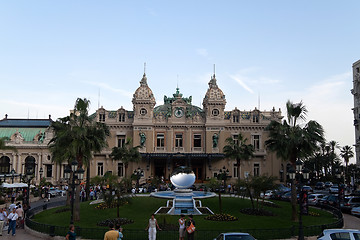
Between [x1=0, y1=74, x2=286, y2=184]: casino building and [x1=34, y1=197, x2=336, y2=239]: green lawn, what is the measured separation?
27.8m

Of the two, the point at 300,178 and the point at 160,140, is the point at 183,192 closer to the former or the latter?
the point at 300,178

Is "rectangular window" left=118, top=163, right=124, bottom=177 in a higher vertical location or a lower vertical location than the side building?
lower

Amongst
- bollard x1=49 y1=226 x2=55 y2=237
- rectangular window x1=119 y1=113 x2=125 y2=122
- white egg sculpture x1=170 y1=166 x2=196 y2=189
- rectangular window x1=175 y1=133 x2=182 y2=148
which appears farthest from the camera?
rectangular window x1=119 y1=113 x2=125 y2=122

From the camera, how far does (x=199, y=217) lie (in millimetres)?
27547

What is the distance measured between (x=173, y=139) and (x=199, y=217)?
37211mm

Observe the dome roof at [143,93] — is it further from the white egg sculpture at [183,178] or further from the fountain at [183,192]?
the white egg sculpture at [183,178]

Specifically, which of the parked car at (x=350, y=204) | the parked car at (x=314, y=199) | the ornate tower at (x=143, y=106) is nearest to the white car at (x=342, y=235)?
the parked car at (x=350, y=204)

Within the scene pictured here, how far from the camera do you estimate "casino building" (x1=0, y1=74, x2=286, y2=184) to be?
6350 cm

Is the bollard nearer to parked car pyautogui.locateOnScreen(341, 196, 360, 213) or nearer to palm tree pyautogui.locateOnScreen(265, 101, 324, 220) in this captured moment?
palm tree pyautogui.locateOnScreen(265, 101, 324, 220)

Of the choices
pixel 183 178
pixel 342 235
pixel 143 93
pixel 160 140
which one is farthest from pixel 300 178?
pixel 143 93

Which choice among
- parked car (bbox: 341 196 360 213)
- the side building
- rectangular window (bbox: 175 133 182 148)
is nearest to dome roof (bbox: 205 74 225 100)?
rectangular window (bbox: 175 133 182 148)

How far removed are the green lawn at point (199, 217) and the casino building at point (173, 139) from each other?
91.1 feet

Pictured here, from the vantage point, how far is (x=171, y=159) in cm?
6362

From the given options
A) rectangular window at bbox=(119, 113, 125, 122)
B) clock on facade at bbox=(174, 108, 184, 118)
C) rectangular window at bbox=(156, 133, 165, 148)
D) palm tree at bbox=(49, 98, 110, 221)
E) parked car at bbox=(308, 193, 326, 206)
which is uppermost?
clock on facade at bbox=(174, 108, 184, 118)
